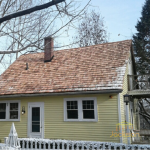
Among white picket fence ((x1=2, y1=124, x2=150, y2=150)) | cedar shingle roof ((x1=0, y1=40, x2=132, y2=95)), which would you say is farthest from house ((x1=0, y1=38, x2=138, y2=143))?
→ white picket fence ((x1=2, y1=124, x2=150, y2=150))

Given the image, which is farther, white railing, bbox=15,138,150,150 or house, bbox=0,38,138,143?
house, bbox=0,38,138,143

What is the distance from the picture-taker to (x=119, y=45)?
13805mm

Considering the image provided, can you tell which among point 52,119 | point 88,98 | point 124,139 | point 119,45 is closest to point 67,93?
point 88,98

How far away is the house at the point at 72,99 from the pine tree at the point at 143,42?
12.8 metres

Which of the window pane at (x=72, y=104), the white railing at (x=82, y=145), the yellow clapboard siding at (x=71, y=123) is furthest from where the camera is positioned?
the window pane at (x=72, y=104)

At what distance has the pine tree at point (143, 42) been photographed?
25.3 metres

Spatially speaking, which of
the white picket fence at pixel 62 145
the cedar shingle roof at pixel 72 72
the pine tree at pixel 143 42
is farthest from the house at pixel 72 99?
the pine tree at pixel 143 42

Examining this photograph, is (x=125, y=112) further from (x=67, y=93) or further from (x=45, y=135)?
(x=45, y=135)

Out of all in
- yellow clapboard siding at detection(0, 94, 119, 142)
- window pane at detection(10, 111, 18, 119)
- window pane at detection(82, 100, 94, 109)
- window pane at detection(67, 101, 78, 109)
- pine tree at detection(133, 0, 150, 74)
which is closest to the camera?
yellow clapboard siding at detection(0, 94, 119, 142)

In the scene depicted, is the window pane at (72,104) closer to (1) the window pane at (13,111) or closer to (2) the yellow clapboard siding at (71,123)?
(2) the yellow clapboard siding at (71,123)

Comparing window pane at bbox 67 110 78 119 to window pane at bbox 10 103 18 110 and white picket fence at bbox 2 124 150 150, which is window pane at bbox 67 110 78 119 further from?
window pane at bbox 10 103 18 110

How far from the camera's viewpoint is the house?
9688 mm

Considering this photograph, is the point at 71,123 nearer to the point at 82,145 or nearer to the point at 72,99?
the point at 72,99

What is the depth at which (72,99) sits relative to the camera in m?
10.6
